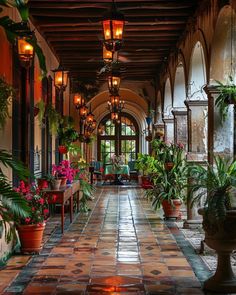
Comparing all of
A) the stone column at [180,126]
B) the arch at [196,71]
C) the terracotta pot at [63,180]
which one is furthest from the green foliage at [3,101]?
the stone column at [180,126]

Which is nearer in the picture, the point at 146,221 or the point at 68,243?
the point at 68,243

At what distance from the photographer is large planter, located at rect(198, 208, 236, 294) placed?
17.1 feet

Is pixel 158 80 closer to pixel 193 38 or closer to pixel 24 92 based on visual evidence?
pixel 193 38

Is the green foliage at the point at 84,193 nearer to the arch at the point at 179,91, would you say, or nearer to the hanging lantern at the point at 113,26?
the arch at the point at 179,91

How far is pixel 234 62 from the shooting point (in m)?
8.35

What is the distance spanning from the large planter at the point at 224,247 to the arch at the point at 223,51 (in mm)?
3443

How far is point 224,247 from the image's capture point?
5.24 meters

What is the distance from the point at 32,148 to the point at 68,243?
213cm

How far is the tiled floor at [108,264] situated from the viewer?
5.47 metres

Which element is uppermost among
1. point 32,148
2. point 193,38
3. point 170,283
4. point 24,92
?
point 193,38

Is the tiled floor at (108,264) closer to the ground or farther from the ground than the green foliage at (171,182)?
closer to the ground

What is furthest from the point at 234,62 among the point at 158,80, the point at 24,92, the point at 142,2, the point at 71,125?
the point at 158,80

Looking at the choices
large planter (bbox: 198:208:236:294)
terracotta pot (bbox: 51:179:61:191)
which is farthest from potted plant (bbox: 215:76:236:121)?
terracotta pot (bbox: 51:179:61:191)

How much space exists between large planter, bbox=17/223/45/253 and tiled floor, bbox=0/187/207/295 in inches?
6.5
